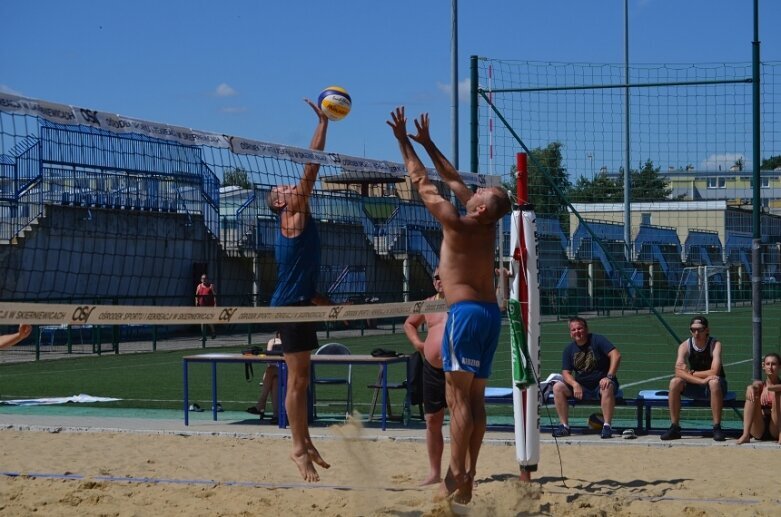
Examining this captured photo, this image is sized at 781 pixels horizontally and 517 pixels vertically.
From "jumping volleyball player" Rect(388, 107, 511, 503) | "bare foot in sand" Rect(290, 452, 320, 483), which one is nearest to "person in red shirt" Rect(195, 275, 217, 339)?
"bare foot in sand" Rect(290, 452, 320, 483)

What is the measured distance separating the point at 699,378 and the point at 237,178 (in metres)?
4.60

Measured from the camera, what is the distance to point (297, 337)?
7.25m

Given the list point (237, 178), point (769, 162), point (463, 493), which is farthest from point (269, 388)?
point (769, 162)

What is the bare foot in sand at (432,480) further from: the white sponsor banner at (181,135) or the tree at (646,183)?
the tree at (646,183)

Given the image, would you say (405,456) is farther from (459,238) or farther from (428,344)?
(459,238)

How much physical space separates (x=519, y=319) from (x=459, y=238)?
1.31 m

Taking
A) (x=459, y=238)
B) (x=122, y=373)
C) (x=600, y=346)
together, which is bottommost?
(x=122, y=373)

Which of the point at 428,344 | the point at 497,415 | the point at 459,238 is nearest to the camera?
the point at 459,238

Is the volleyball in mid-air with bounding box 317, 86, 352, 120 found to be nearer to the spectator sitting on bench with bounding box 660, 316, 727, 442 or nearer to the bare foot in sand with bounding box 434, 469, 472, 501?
the bare foot in sand with bounding box 434, 469, 472, 501

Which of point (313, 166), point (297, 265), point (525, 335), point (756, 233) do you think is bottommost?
point (525, 335)

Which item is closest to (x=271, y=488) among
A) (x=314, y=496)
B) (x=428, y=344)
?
(x=314, y=496)

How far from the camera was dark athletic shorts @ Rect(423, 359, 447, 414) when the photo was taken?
7.74 metres

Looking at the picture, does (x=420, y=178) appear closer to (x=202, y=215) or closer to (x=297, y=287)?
(x=297, y=287)

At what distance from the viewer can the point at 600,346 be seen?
10.3 m
